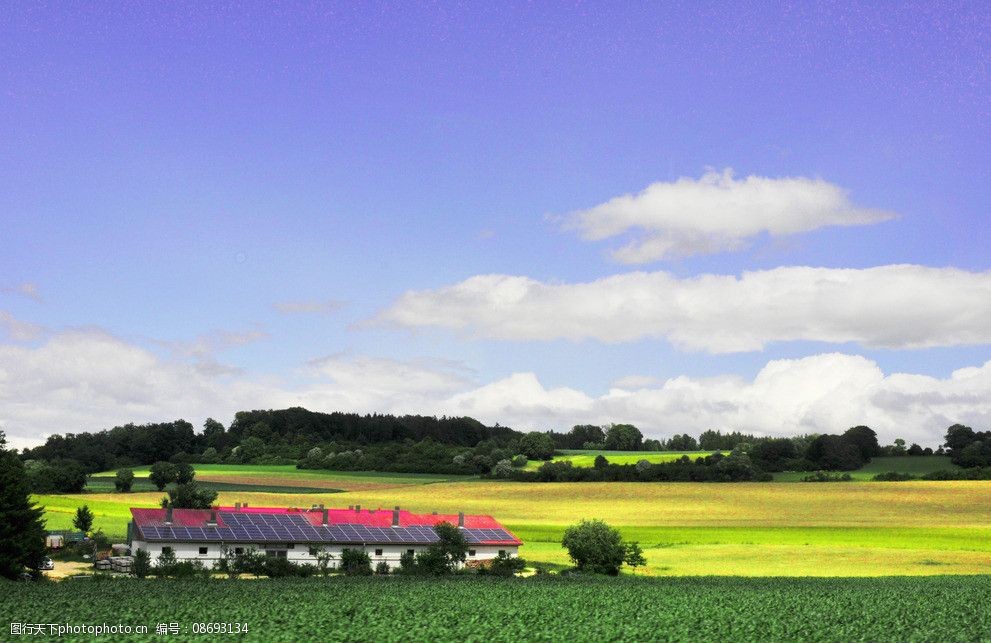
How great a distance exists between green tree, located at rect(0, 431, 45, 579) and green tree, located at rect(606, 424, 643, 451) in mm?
133197

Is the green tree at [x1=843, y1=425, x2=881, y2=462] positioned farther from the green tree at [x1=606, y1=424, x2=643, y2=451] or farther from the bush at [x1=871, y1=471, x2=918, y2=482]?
the green tree at [x1=606, y1=424, x2=643, y2=451]

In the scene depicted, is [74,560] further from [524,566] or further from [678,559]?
[678,559]

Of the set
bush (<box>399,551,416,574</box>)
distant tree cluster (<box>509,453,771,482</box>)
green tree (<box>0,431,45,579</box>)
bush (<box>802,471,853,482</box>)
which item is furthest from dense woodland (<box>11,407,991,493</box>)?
green tree (<box>0,431,45,579</box>)

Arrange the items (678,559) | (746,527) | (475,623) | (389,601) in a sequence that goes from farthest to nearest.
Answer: (746,527)
(678,559)
(389,601)
(475,623)

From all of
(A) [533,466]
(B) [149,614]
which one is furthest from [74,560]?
(A) [533,466]

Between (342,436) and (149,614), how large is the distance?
155259 millimetres

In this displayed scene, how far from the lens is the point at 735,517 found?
9525cm

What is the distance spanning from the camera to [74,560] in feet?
241

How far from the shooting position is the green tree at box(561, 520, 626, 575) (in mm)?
64312

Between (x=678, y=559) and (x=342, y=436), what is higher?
(x=342, y=436)

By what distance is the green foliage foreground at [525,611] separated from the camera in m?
29.6

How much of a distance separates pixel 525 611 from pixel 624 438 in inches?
6042

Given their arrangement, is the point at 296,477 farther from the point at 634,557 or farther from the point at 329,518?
the point at 634,557

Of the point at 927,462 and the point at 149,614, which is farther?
the point at 927,462
